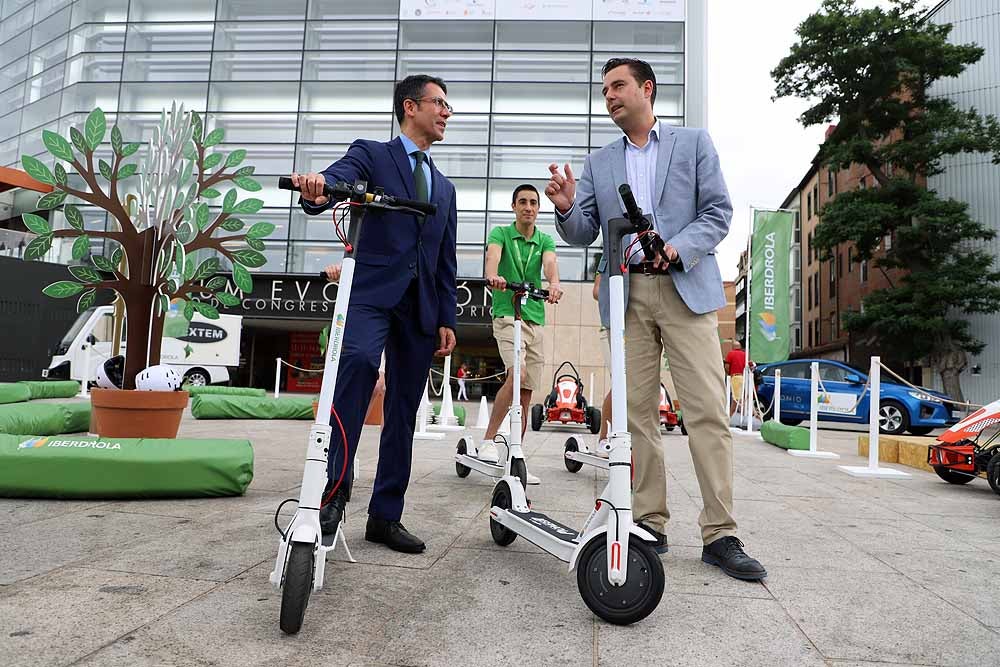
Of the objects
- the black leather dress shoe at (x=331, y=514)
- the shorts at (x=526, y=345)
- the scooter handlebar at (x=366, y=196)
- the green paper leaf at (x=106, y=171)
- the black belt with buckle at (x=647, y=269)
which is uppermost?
the green paper leaf at (x=106, y=171)

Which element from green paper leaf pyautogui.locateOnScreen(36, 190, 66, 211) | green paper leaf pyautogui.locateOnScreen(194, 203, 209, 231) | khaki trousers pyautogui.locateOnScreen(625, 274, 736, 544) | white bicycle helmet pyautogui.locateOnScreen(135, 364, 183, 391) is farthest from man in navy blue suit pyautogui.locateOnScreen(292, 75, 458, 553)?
green paper leaf pyautogui.locateOnScreen(36, 190, 66, 211)

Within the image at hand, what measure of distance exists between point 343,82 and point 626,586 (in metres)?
25.5

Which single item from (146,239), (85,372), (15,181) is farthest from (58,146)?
(15,181)

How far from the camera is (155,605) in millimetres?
1878

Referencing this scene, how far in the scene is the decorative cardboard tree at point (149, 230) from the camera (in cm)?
533

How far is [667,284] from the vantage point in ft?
9.16

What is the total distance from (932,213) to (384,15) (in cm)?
2041

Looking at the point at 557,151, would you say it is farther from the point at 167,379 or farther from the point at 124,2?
the point at 167,379

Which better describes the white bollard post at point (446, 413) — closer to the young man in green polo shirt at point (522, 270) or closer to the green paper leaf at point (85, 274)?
the young man in green polo shirt at point (522, 270)

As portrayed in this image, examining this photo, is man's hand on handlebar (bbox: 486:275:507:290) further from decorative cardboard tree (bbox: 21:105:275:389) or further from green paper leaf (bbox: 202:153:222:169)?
green paper leaf (bbox: 202:153:222:169)

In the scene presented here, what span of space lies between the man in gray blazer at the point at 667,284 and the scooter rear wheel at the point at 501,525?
1.89ft

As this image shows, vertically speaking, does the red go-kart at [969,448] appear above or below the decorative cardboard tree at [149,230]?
below

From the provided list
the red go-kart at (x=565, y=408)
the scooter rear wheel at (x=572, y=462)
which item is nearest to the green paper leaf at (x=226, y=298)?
the scooter rear wheel at (x=572, y=462)

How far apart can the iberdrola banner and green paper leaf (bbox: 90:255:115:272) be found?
46.4ft
